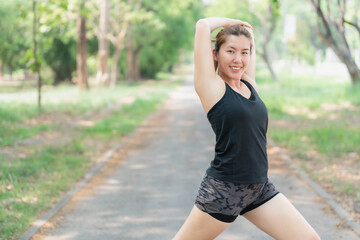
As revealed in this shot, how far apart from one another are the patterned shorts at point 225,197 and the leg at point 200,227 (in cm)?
3

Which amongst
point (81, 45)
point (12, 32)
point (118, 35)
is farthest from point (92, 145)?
point (12, 32)

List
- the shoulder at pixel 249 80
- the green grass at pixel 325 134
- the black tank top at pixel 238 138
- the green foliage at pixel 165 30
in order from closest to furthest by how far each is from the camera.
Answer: the black tank top at pixel 238 138 → the shoulder at pixel 249 80 → the green grass at pixel 325 134 → the green foliage at pixel 165 30

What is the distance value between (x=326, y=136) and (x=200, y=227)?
7.77m

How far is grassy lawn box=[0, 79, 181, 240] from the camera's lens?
5703 mm

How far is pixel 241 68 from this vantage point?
2928 millimetres

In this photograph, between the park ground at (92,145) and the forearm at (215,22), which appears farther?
the park ground at (92,145)

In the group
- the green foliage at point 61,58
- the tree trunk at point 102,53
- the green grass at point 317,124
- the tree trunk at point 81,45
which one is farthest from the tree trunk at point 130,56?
the green grass at point 317,124

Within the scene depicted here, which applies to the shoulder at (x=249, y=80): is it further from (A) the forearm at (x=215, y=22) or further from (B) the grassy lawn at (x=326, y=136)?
(B) the grassy lawn at (x=326, y=136)

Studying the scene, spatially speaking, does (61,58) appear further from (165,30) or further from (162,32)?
(165,30)

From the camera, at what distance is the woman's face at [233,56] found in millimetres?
2879

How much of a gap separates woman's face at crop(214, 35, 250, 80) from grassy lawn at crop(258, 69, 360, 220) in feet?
11.3

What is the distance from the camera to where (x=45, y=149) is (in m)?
8.67

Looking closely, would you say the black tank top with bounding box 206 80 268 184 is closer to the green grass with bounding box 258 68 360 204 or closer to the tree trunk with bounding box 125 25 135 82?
the green grass with bounding box 258 68 360 204

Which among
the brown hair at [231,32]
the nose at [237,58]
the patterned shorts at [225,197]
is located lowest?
the patterned shorts at [225,197]
